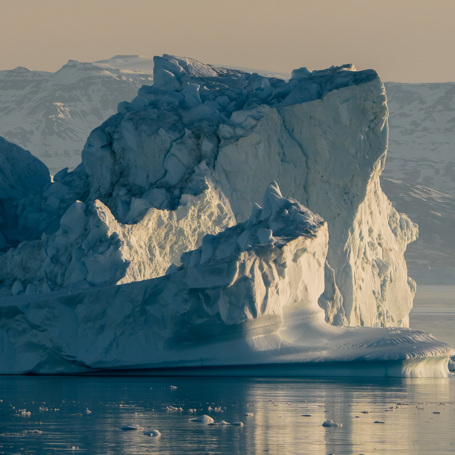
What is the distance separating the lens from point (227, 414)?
2227 centimetres

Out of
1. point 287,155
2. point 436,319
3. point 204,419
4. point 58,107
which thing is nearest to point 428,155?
point 58,107

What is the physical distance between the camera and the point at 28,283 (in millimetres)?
34812

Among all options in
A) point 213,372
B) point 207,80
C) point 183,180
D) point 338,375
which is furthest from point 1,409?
point 207,80

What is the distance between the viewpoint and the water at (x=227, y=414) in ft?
60.2

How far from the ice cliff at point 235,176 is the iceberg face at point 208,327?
413 cm

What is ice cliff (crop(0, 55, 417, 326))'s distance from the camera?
34.7 meters

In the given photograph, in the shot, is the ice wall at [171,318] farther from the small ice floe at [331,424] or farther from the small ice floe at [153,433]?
the small ice floe at [153,433]

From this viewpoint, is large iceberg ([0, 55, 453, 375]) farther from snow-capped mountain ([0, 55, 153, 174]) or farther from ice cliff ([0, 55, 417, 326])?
snow-capped mountain ([0, 55, 153, 174])

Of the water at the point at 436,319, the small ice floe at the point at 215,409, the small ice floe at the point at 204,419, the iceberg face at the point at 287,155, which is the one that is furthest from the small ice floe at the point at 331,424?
the water at the point at 436,319

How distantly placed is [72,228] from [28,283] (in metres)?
2.29

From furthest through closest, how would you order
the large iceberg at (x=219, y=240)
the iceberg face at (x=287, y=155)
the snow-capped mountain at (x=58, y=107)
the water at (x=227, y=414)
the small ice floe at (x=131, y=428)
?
the snow-capped mountain at (x=58, y=107) < the iceberg face at (x=287, y=155) < the large iceberg at (x=219, y=240) < the small ice floe at (x=131, y=428) < the water at (x=227, y=414)

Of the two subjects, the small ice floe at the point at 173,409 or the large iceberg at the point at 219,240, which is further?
the large iceberg at the point at 219,240

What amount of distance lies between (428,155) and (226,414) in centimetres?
15281

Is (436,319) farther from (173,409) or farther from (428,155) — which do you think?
(428,155)
